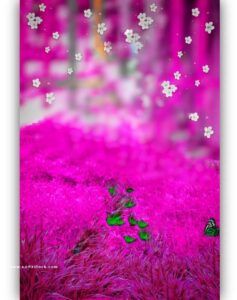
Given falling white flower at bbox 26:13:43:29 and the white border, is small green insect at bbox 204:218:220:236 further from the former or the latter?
falling white flower at bbox 26:13:43:29

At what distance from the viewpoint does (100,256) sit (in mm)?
1399

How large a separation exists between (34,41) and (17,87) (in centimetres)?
20

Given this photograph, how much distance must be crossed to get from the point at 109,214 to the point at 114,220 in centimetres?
3

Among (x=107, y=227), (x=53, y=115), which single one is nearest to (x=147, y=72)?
(x=53, y=115)

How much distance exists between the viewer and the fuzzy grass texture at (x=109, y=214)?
139 cm

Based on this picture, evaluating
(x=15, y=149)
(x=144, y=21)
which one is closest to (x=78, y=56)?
(x=144, y=21)

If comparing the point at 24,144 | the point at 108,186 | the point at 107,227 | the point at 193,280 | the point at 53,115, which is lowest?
the point at 193,280

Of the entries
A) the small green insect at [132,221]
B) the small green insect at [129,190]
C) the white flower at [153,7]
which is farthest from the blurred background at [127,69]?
the small green insect at [132,221]

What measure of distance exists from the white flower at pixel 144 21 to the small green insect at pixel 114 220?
30.7 inches

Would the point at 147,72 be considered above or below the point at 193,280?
above

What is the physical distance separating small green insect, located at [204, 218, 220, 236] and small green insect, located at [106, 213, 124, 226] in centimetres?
35

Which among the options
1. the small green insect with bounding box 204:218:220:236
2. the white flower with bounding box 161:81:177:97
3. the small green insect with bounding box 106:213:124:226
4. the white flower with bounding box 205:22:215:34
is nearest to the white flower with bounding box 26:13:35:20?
the white flower with bounding box 161:81:177:97

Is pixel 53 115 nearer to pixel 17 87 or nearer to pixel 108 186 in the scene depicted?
pixel 17 87

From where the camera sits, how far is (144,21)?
56.3 inches
